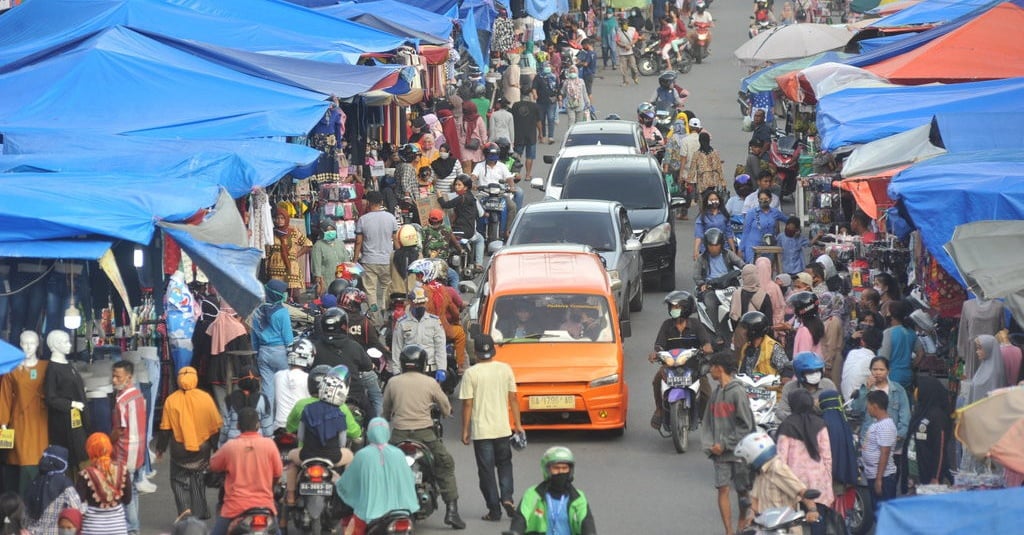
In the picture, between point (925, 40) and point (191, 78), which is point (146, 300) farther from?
point (925, 40)

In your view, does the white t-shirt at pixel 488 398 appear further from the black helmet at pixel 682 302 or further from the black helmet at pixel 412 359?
the black helmet at pixel 682 302

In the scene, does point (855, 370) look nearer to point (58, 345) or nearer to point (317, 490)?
point (317, 490)

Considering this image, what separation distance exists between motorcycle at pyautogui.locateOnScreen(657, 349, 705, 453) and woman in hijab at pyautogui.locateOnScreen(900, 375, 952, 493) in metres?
3.47

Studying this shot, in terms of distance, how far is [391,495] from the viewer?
12.6 m

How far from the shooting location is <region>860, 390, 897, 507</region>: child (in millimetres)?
13609

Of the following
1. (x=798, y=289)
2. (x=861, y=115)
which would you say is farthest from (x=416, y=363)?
(x=861, y=115)

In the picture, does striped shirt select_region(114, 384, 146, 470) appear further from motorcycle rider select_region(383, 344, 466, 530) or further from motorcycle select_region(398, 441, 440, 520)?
motorcycle select_region(398, 441, 440, 520)

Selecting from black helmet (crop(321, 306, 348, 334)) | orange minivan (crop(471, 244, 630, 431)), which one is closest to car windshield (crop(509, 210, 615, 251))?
orange minivan (crop(471, 244, 630, 431))

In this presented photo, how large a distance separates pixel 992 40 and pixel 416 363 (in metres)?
11.6

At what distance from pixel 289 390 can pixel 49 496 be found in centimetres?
309

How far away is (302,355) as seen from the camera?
1495cm

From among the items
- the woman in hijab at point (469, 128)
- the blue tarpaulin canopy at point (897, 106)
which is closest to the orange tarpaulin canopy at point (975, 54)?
the blue tarpaulin canopy at point (897, 106)

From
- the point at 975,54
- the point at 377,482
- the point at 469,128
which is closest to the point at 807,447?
the point at 377,482

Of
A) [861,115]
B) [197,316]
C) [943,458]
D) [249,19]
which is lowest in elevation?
[943,458]
